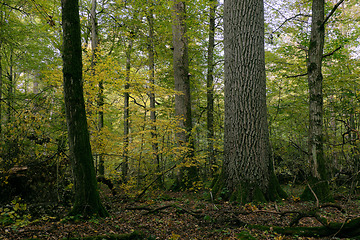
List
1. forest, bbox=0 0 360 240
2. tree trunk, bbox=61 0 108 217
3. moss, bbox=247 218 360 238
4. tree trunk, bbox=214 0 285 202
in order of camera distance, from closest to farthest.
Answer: moss, bbox=247 218 360 238 < forest, bbox=0 0 360 240 < tree trunk, bbox=61 0 108 217 < tree trunk, bbox=214 0 285 202

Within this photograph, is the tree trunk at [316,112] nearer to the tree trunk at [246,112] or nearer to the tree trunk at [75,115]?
the tree trunk at [246,112]

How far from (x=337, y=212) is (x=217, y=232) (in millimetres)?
3106

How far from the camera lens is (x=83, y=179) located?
400 cm

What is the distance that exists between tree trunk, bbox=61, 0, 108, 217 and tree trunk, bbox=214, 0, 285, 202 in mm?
3162

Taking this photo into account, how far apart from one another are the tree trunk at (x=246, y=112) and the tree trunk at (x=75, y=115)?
3.16 meters

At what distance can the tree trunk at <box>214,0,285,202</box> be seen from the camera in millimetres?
5285

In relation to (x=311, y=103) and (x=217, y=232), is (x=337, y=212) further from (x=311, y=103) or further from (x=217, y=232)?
(x=217, y=232)

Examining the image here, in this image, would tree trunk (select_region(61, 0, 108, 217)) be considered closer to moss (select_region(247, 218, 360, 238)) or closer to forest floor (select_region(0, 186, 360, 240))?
forest floor (select_region(0, 186, 360, 240))

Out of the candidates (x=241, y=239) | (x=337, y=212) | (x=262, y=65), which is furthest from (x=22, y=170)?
(x=337, y=212)

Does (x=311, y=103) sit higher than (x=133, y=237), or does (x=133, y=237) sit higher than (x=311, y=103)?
(x=311, y=103)

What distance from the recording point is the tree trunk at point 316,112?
5.68m

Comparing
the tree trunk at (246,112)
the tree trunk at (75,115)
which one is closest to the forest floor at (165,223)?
the tree trunk at (75,115)

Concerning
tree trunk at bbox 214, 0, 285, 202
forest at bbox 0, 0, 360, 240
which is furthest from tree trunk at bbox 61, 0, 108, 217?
tree trunk at bbox 214, 0, 285, 202

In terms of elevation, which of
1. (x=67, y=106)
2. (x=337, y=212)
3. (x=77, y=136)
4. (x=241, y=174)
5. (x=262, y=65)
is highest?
(x=262, y=65)
